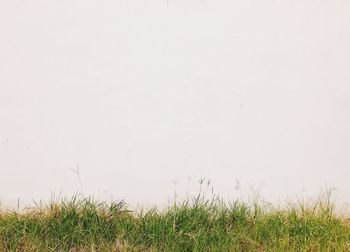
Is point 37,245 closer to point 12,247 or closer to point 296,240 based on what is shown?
point 12,247

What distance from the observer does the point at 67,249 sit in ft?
12.4

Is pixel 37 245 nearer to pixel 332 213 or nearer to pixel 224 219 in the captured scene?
pixel 224 219

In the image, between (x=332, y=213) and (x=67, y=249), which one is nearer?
(x=67, y=249)

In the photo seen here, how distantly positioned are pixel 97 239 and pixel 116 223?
174 mm

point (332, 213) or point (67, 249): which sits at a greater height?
point (332, 213)

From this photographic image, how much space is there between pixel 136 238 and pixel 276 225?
0.92 m

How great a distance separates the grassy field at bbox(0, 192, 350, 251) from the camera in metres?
3.79

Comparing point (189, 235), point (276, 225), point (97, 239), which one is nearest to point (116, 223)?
point (97, 239)

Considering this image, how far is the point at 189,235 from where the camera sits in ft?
12.5

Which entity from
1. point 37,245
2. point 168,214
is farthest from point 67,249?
point 168,214

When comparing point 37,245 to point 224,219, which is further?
point 224,219

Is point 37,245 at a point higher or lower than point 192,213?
lower

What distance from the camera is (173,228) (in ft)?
12.7

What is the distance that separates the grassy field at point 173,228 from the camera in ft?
12.4
